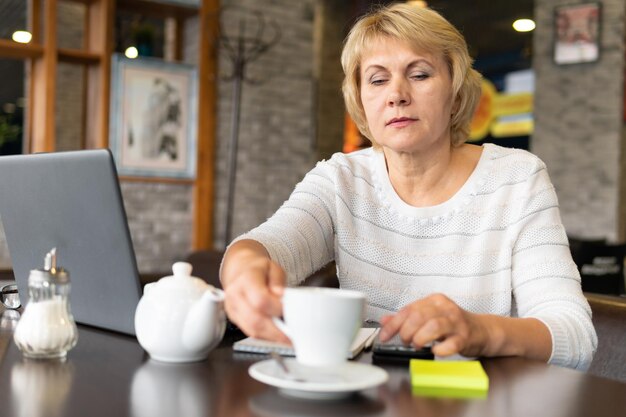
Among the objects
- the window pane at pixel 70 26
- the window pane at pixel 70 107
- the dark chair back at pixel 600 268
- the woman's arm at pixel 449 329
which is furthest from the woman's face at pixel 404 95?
the window pane at pixel 70 26

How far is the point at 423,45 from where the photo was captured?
1.64m

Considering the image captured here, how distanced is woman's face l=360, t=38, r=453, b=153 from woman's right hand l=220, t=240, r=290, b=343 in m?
0.67

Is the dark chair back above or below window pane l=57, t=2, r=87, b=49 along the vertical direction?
below

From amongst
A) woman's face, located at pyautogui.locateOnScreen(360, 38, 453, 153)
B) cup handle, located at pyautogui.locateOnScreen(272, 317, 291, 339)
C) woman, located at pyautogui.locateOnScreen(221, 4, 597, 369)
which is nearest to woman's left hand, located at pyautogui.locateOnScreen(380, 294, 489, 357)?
cup handle, located at pyautogui.locateOnScreen(272, 317, 291, 339)

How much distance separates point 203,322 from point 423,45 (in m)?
0.88

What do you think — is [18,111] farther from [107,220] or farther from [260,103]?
[107,220]

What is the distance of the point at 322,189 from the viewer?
175 centimetres

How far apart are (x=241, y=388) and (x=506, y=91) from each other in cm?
1148

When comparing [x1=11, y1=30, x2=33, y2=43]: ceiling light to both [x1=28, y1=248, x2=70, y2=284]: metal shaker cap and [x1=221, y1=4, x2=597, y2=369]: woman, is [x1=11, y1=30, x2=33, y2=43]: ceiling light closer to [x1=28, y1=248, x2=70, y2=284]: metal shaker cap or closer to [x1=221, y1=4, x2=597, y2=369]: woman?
[x1=221, y1=4, x2=597, y2=369]: woman

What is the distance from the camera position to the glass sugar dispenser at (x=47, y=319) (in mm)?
1042

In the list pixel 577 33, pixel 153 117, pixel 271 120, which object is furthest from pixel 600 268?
pixel 577 33

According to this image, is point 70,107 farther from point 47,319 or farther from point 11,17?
point 47,319

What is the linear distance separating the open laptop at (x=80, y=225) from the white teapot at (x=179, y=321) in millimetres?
100

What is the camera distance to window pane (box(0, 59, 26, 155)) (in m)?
4.87
